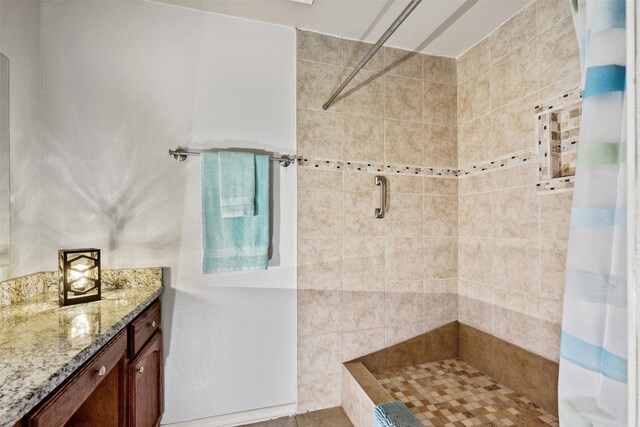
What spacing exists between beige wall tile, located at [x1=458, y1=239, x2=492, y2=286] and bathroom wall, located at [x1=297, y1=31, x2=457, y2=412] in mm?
62

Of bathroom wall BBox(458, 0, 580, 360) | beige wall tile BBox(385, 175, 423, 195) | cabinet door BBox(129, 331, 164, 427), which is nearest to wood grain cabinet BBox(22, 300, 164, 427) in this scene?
cabinet door BBox(129, 331, 164, 427)

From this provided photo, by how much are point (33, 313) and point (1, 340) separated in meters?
0.28

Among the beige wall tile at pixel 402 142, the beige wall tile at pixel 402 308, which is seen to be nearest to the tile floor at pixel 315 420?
the beige wall tile at pixel 402 308

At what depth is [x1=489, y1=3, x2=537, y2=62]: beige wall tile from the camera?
169 centimetres

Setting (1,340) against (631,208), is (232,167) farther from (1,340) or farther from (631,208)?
(631,208)

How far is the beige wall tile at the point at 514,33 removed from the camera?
1688 millimetres

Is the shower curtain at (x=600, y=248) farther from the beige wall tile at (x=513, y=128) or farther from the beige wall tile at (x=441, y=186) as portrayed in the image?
the beige wall tile at (x=441, y=186)

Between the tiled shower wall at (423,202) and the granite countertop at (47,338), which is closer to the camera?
the granite countertop at (47,338)

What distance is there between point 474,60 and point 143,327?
252 centimetres

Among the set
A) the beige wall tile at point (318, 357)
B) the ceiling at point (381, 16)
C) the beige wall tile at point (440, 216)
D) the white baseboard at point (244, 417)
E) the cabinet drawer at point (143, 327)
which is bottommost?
the white baseboard at point (244, 417)

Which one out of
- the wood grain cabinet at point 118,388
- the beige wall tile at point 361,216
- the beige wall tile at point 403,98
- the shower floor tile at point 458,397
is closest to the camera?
the wood grain cabinet at point 118,388

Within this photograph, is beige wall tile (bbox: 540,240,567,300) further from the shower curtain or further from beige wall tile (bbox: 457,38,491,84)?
beige wall tile (bbox: 457,38,491,84)

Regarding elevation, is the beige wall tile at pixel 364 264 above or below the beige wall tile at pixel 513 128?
below

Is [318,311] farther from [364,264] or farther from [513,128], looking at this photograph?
[513,128]
